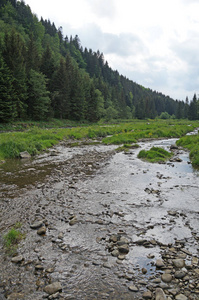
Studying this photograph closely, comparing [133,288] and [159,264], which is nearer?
[133,288]

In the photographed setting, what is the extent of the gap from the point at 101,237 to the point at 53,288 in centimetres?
184

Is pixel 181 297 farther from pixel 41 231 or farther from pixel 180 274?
pixel 41 231

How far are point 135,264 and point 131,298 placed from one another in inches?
32.8

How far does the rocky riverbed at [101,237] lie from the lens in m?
3.30

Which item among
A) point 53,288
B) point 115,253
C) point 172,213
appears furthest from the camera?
point 172,213

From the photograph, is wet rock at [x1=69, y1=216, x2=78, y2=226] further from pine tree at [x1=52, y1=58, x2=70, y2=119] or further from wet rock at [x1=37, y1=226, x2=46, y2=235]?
pine tree at [x1=52, y1=58, x2=70, y2=119]

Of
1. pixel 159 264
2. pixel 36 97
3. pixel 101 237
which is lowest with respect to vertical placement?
pixel 101 237

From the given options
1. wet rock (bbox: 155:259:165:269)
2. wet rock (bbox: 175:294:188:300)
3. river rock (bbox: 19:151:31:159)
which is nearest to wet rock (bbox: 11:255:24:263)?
wet rock (bbox: 155:259:165:269)

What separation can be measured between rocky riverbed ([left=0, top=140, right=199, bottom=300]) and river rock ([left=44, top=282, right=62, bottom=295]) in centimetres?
2

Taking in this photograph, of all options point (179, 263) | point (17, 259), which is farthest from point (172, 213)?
point (17, 259)

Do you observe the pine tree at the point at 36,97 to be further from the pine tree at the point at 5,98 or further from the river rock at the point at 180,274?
the river rock at the point at 180,274

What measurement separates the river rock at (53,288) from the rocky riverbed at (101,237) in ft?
0.06

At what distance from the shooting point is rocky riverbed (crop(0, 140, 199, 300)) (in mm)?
3299

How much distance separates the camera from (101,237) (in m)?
4.82
